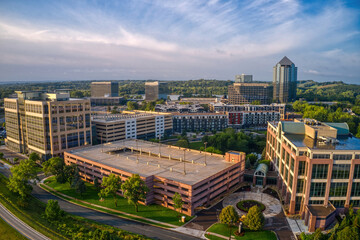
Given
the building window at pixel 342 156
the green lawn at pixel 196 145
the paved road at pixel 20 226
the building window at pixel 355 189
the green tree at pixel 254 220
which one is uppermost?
the building window at pixel 342 156

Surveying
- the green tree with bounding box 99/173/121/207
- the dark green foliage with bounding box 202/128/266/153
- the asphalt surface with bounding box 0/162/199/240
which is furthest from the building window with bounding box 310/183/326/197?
the dark green foliage with bounding box 202/128/266/153

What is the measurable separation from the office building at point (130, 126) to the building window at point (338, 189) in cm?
10252

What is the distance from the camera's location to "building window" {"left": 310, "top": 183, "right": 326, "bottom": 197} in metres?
69.1

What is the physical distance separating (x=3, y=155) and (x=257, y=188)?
115116mm

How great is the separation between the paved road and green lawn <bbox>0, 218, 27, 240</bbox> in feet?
2.74

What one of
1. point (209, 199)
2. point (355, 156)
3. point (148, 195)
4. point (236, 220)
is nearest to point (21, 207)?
point (148, 195)

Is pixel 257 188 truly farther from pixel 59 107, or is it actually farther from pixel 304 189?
pixel 59 107

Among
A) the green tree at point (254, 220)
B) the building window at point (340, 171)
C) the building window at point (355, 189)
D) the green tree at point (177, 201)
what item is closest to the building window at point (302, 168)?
the building window at point (340, 171)

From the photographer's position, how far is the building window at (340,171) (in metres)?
68.8

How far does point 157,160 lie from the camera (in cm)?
9494

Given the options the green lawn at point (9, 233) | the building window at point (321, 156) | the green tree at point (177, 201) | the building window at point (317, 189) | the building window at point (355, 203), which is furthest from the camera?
the building window at point (355, 203)

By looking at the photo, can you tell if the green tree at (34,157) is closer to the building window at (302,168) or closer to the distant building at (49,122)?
the distant building at (49,122)

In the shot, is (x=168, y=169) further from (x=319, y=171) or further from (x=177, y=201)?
(x=319, y=171)

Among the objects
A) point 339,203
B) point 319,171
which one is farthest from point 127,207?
point 339,203
